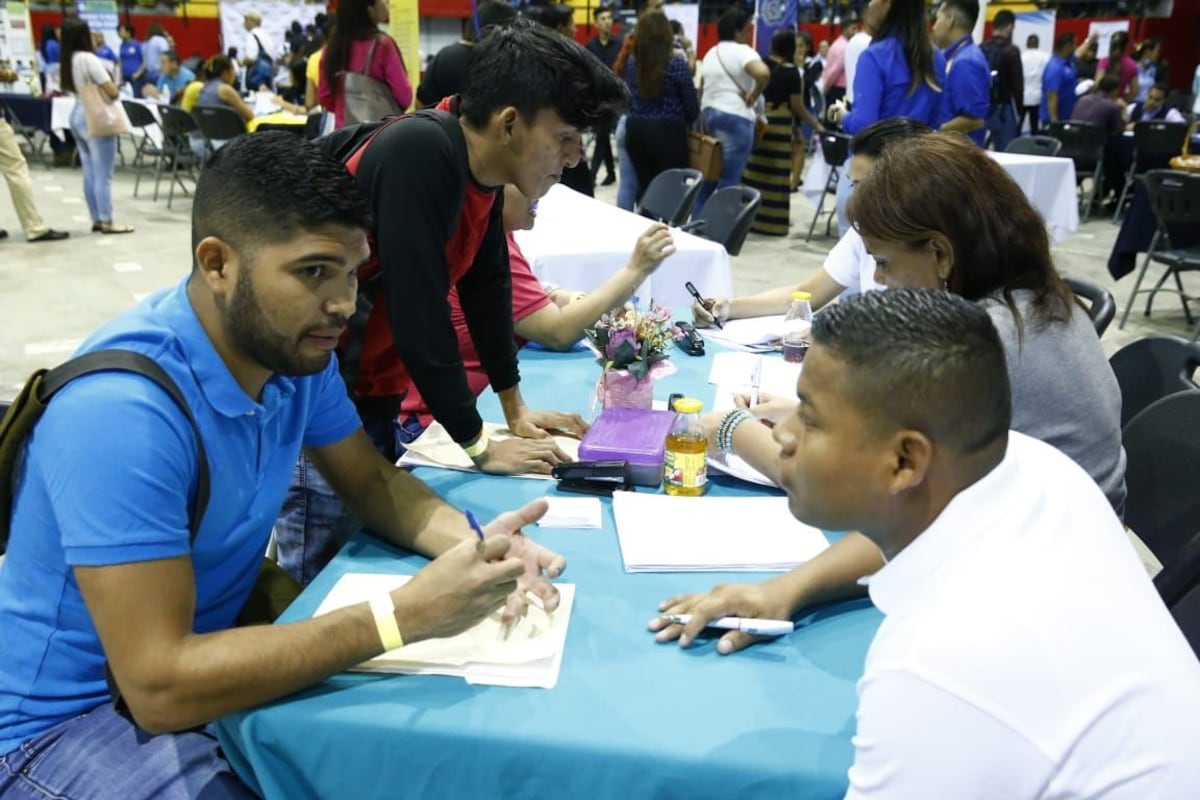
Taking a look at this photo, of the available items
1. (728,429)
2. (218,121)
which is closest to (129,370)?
(728,429)

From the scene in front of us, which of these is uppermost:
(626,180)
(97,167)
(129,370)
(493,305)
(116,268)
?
(129,370)

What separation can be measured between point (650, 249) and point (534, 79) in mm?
679

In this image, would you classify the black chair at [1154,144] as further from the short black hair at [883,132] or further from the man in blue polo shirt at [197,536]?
the man in blue polo shirt at [197,536]

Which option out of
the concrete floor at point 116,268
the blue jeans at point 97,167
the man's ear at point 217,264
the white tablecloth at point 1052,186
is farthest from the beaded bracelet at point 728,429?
the blue jeans at point 97,167

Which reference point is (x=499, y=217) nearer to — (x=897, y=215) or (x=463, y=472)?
(x=463, y=472)

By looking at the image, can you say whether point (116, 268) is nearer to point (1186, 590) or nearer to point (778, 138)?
point (778, 138)

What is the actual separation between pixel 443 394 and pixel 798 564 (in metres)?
0.66

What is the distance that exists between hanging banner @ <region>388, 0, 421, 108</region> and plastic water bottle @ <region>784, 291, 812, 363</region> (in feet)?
10.4

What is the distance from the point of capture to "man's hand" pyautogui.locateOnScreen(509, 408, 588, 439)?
1.84 meters

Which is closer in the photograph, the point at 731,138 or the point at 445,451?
the point at 445,451

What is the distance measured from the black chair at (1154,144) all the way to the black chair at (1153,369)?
6371mm

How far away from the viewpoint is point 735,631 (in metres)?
1.17

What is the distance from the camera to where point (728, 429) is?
1656 millimetres

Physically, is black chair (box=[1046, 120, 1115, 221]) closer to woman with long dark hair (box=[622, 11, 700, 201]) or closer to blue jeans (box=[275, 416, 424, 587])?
woman with long dark hair (box=[622, 11, 700, 201])
